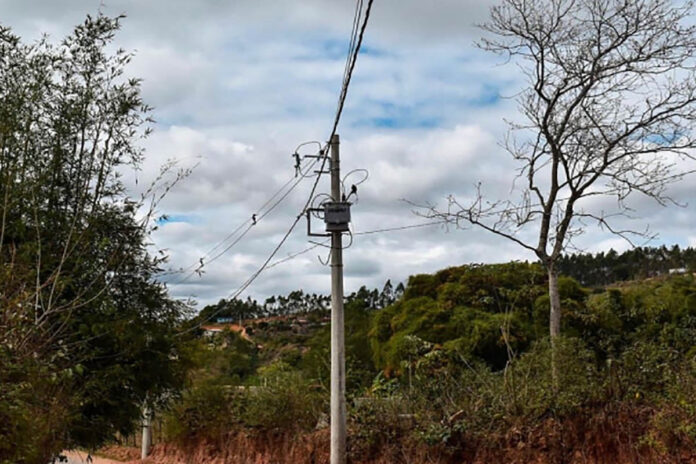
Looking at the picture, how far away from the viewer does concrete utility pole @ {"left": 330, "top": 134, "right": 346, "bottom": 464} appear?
392 inches

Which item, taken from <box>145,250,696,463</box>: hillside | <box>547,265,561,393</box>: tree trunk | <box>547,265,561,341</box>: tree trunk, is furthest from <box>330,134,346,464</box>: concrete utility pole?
<box>547,265,561,341</box>: tree trunk

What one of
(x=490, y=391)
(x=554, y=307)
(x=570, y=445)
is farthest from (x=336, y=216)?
(x=570, y=445)

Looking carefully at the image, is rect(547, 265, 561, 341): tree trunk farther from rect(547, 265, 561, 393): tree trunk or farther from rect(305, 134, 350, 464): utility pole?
rect(305, 134, 350, 464): utility pole

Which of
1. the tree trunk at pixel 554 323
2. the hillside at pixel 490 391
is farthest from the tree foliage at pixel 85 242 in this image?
the tree trunk at pixel 554 323

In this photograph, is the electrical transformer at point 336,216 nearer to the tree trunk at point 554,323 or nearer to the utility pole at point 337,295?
the utility pole at point 337,295

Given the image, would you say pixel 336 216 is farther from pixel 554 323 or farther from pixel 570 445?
pixel 570 445

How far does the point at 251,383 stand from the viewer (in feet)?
48.2

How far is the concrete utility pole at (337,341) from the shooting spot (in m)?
9.95

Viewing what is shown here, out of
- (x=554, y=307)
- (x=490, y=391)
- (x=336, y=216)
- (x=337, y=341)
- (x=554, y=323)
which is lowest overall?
(x=490, y=391)

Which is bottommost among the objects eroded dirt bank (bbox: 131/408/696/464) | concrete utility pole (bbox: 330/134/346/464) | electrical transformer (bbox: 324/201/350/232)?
eroded dirt bank (bbox: 131/408/696/464)

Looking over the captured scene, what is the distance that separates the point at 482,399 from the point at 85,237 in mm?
5675

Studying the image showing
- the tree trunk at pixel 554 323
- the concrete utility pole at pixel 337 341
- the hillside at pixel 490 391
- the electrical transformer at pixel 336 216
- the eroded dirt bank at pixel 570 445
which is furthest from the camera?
the electrical transformer at pixel 336 216

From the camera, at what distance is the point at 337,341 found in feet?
33.3

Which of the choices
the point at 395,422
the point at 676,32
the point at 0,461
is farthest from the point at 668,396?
the point at 0,461
